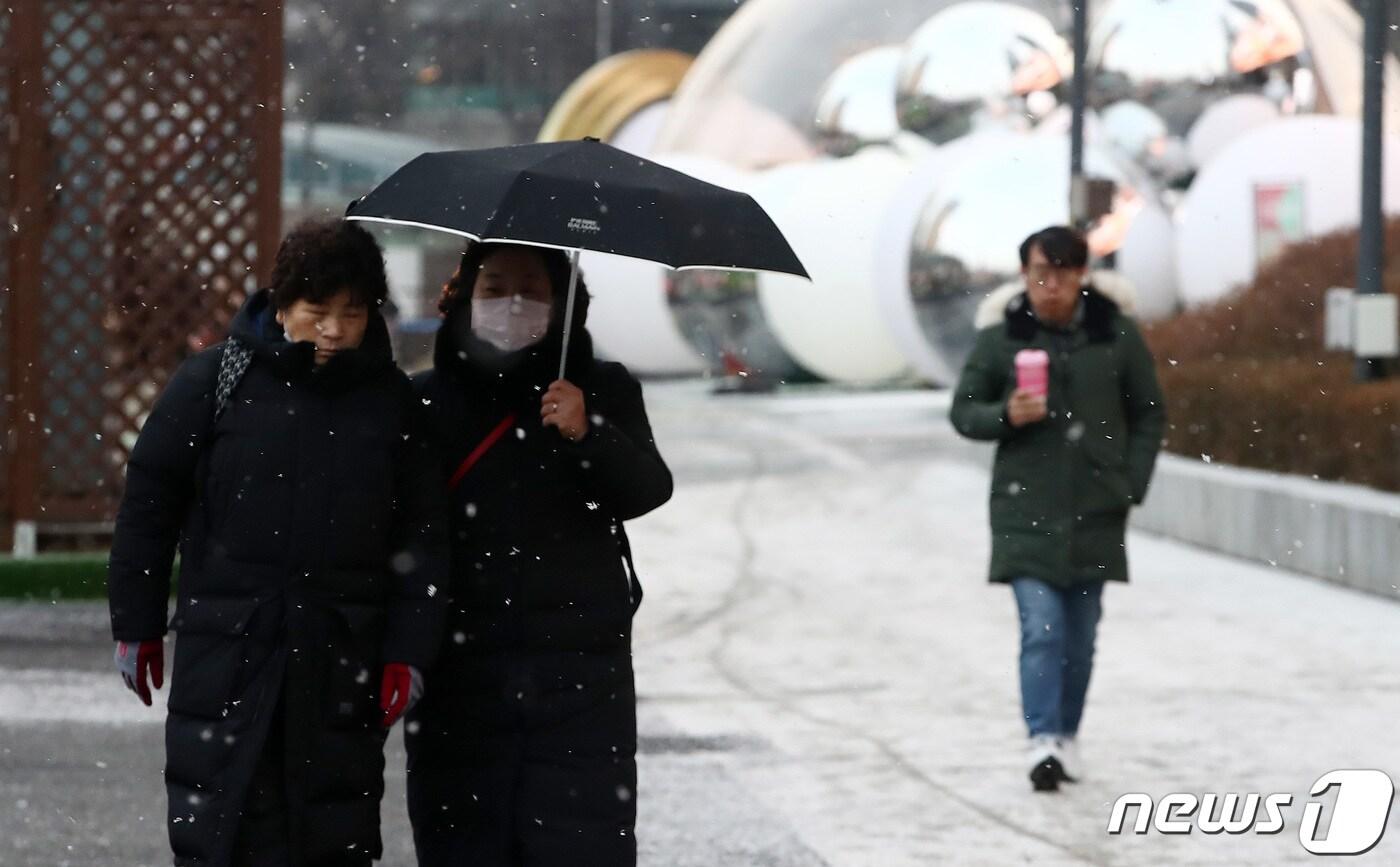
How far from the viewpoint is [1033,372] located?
23.6 feet

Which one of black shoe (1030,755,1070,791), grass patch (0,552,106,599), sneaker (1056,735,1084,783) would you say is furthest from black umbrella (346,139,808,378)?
grass patch (0,552,106,599)

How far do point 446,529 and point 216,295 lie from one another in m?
7.66

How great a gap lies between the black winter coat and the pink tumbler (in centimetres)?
325

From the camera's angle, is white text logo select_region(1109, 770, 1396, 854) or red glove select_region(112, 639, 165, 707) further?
white text logo select_region(1109, 770, 1396, 854)

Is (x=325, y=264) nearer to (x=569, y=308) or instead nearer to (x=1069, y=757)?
(x=569, y=308)

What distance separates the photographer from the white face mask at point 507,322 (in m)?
4.29

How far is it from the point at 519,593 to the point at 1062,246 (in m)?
3.32

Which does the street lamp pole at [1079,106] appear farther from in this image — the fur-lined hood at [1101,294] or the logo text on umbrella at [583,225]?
the logo text on umbrella at [583,225]

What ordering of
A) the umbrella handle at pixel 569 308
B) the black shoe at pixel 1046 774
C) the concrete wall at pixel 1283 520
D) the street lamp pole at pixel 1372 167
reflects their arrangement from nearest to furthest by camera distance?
the umbrella handle at pixel 569 308 < the black shoe at pixel 1046 774 < the concrete wall at pixel 1283 520 < the street lamp pole at pixel 1372 167

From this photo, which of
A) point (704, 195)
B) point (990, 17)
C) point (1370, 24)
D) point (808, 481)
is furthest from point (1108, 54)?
point (704, 195)

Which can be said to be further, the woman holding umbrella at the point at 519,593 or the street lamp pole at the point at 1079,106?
the street lamp pole at the point at 1079,106

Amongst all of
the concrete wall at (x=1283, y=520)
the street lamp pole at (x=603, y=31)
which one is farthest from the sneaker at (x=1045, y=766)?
the street lamp pole at (x=603, y=31)

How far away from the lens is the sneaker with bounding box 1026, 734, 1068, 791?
714 centimetres

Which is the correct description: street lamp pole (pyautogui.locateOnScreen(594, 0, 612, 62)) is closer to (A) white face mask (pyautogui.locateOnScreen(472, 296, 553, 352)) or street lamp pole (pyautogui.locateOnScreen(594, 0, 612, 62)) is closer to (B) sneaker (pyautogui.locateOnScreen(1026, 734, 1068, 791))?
(B) sneaker (pyautogui.locateOnScreen(1026, 734, 1068, 791))
